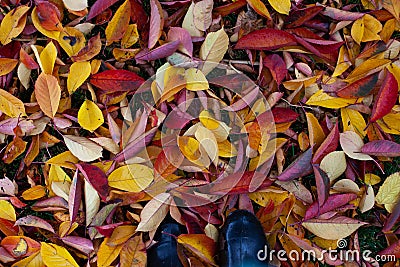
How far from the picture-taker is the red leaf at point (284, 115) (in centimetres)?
138

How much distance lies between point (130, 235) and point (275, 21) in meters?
0.69

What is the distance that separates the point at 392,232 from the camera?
141cm

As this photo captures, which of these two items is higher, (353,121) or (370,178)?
(353,121)

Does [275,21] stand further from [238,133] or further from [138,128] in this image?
[138,128]

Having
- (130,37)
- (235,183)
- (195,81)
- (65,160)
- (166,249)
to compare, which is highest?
(130,37)

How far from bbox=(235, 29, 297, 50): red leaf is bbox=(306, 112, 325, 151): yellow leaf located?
0.65ft

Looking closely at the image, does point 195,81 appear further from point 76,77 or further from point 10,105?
point 10,105

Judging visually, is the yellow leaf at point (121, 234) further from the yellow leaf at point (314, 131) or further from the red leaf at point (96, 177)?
the yellow leaf at point (314, 131)

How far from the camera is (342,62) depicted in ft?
4.60

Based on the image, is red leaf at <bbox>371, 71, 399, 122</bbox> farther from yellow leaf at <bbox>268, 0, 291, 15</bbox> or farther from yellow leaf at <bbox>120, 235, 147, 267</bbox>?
yellow leaf at <bbox>120, 235, 147, 267</bbox>

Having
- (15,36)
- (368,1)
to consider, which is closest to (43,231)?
(15,36)

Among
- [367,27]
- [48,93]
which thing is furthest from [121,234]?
[367,27]

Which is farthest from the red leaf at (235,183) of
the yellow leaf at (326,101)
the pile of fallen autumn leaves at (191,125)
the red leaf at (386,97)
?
the red leaf at (386,97)

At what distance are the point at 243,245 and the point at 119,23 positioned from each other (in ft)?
2.17
